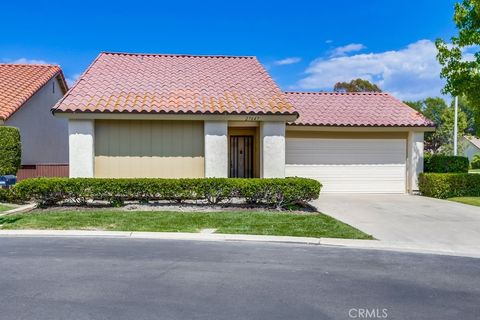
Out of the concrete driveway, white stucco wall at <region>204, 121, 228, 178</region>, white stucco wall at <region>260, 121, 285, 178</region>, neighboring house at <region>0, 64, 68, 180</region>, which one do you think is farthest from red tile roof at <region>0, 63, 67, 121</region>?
the concrete driveway

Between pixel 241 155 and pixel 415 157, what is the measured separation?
7.18 meters

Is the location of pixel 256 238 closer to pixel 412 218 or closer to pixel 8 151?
pixel 412 218

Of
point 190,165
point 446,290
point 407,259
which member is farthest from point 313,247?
point 190,165

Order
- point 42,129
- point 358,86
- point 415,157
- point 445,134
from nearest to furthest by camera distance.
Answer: point 415,157
point 42,129
point 358,86
point 445,134

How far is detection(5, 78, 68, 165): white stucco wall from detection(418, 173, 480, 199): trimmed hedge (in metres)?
16.5

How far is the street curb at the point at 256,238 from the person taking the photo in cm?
756

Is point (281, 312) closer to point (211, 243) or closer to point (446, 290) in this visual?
point (446, 290)

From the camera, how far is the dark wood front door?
54.1ft

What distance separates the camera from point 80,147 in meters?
12.6

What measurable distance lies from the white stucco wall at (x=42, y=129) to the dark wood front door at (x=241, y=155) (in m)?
8.74

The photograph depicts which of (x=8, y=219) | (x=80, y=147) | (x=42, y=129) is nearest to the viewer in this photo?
(x=8, y=219)

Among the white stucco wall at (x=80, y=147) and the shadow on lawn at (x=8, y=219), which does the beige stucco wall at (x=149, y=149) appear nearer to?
the white stucco wall at (x=80, y=147)

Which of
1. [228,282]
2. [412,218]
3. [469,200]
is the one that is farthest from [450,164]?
[228,282]

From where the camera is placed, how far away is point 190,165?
13.4 m
